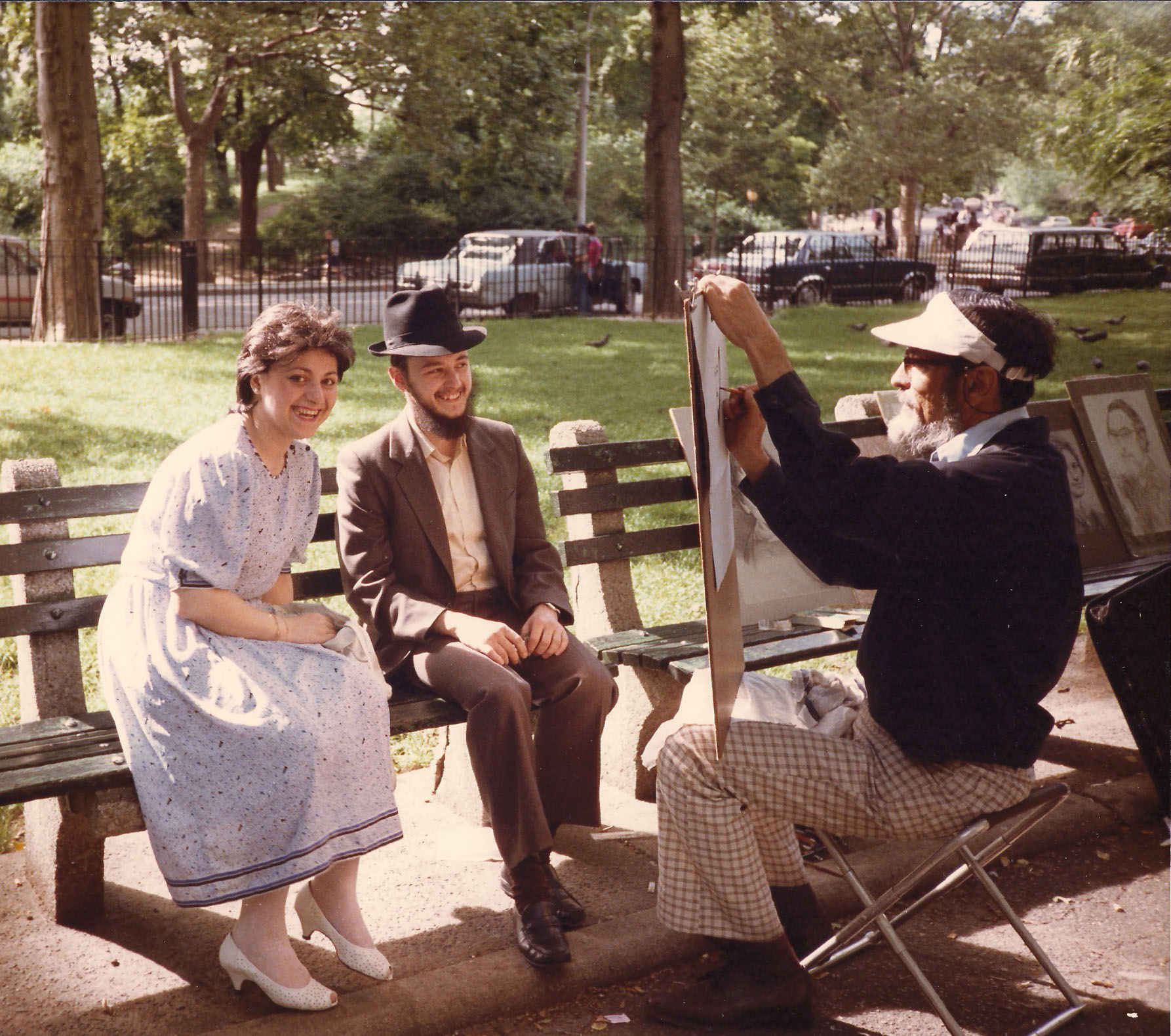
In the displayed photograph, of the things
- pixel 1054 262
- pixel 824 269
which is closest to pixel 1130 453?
pixel 824 269

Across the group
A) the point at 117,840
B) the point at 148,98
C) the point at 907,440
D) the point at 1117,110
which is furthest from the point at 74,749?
the point at 148,98

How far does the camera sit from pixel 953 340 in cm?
289

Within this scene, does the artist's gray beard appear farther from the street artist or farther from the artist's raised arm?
the artist's raised arm

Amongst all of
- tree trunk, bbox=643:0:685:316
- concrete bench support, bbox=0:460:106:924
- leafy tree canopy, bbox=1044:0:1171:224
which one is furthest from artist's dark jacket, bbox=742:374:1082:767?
tree trunk, bbox=643:0:685:316

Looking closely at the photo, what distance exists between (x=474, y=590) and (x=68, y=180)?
43.2ft

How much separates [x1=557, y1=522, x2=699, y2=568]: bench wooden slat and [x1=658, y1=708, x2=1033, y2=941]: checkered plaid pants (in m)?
1.41

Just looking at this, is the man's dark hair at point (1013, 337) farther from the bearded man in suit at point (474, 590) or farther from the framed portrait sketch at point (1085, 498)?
the framed portrait sketch at point (1085, 498)

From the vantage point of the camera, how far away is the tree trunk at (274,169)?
51.6m

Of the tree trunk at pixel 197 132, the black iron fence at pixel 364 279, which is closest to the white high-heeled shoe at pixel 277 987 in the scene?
the black iron fence at pixel 364 279

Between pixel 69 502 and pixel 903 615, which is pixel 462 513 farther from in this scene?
pixel 903 615

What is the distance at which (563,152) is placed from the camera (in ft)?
140

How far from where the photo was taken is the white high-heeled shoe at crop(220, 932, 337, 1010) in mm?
3043

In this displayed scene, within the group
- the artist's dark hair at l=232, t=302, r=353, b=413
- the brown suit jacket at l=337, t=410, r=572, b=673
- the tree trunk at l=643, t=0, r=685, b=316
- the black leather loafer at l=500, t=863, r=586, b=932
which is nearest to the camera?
the artist's dark hair at l=232, t=302, r=353, b=413

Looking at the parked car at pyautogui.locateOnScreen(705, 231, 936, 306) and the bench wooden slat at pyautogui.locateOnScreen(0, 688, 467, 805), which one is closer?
the bench wooden slat at pyautogui.locateOnScreen(0, 688, 467, 805)
